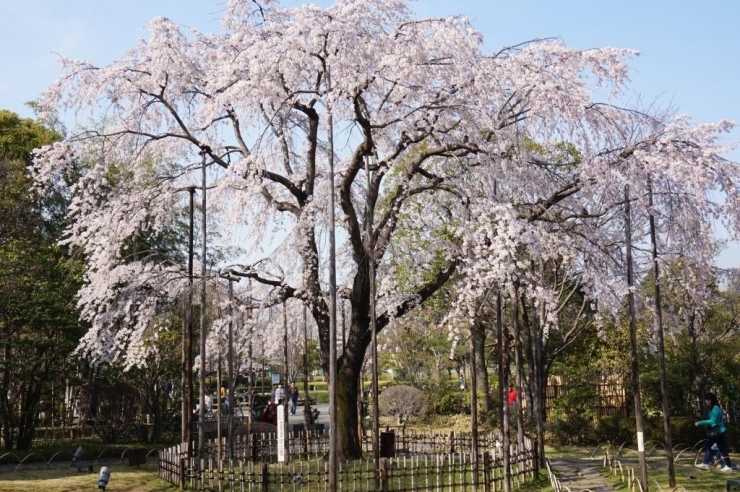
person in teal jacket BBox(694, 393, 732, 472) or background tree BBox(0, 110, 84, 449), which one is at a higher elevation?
background tree BBox(0, 110, 84, 449)

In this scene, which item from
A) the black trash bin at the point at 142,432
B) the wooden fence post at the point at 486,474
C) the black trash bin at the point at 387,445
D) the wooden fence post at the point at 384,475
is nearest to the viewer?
the wooden fence post at the point at 384,475

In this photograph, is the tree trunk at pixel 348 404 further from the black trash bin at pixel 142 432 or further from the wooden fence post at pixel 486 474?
the black trash bin at pixel 142 432

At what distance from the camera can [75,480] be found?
Answer: 17.6m

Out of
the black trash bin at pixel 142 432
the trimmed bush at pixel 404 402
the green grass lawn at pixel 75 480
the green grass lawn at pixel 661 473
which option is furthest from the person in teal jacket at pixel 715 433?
the black trash bin at pixel 142 432

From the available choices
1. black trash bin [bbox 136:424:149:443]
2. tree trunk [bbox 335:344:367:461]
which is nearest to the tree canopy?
tree trunk [bbox 335:344:367:461]

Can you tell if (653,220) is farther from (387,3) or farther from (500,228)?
(387,3)

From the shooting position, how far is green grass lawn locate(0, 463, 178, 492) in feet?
53.7

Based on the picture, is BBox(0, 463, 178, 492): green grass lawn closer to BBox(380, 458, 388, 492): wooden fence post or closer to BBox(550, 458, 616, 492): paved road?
BBox(380, 458, 388, 492): wooden fence post

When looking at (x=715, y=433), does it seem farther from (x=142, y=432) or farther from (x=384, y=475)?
(x=142, y=432)

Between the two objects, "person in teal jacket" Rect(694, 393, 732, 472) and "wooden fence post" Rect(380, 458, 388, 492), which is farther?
"person in teal jacket" Rect(694, 393, 732, 472)

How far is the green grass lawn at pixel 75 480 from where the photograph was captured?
1638 cm

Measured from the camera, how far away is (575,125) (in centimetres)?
1659

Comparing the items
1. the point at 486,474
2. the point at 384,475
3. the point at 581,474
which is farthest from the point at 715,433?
the point at 384,475

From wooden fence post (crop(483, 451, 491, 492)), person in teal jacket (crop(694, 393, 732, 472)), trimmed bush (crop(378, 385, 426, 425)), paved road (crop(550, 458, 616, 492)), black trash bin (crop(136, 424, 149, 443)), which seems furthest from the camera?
trimmed bush (crop(378, 385, 426, 425))
